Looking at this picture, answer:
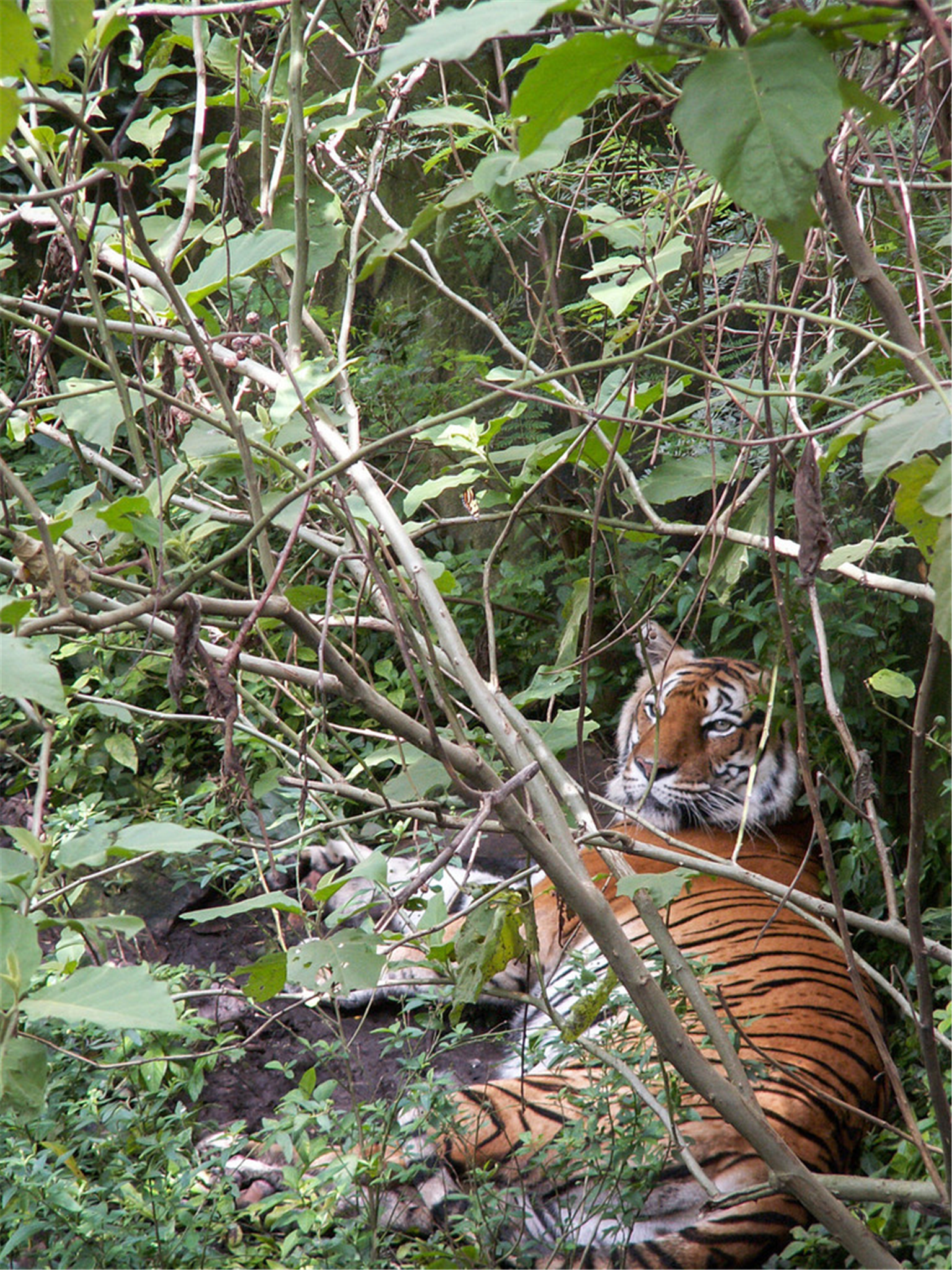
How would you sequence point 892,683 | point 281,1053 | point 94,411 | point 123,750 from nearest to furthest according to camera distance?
point 94,411
point 892,683
point 281,1053
point 123,750

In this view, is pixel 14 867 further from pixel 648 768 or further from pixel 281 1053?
pixel 648 768

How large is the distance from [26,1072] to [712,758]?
2561 mm

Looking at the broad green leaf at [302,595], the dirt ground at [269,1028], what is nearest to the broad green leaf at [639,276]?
the broad green leaf at [302,595]

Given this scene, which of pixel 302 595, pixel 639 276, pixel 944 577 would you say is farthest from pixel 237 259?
pixel 944 577

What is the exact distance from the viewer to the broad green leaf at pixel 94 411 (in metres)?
1.34

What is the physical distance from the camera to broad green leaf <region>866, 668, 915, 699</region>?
184 cm

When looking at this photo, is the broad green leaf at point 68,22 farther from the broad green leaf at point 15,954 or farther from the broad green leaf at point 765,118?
the broad green leaf at point 15,954

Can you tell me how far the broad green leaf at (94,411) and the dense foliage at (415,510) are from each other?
0.03 ft

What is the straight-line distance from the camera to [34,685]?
737 millimetres

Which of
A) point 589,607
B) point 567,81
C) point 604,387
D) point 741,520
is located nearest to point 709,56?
point 567,81

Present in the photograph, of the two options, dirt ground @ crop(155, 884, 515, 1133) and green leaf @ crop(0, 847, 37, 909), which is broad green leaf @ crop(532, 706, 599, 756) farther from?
dirt ground @ crop(155, 884, 515, 1133)

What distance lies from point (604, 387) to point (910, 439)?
3.15 feet

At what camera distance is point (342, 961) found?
1.23 metres

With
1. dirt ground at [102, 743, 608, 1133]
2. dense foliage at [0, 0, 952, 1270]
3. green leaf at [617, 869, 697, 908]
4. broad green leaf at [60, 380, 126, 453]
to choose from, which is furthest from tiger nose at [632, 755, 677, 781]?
broad green leaf at [60, 380, 126, 453]
